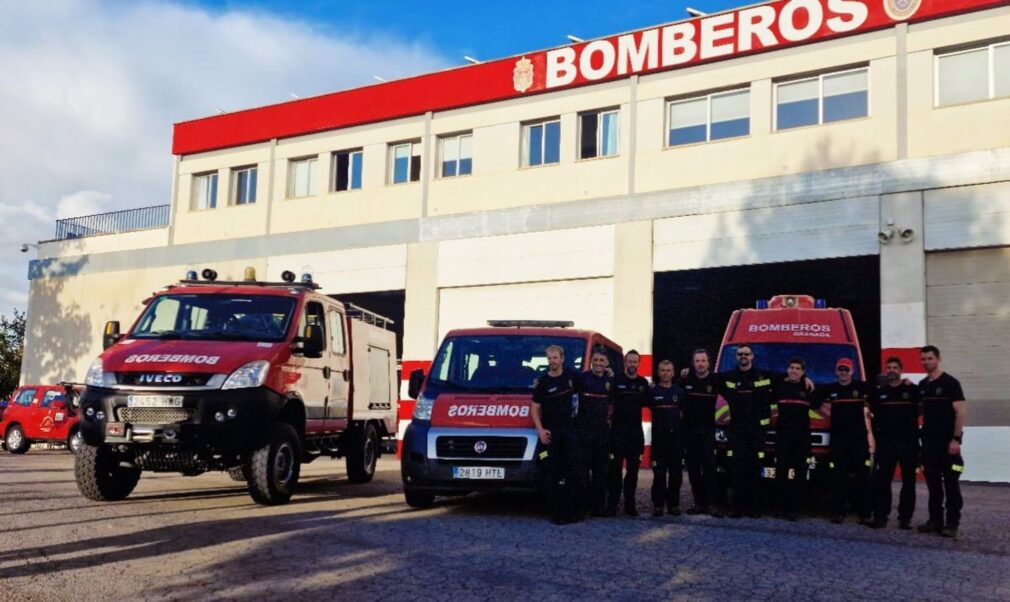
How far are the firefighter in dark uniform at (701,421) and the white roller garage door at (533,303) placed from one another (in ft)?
37.3

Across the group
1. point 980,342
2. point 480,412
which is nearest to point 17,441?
point 480,412

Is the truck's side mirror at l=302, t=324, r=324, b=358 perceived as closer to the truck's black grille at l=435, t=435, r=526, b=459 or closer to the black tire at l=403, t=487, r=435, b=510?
the black tire at l=403, t=487, r=435, b=510

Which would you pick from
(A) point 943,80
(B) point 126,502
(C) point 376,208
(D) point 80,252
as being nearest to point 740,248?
(A) point 943,80

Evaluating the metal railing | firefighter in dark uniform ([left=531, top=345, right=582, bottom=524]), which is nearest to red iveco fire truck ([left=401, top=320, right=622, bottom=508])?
firefighter in dark uniform ([left=531, top=345, right=582, bottom=524])

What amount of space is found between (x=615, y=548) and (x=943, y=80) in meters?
14.8

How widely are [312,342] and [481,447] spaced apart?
2369 mm

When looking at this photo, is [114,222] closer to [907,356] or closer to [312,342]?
[312,342]

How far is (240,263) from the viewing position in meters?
27.5

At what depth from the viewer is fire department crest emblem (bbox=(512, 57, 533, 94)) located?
2333 centimetres

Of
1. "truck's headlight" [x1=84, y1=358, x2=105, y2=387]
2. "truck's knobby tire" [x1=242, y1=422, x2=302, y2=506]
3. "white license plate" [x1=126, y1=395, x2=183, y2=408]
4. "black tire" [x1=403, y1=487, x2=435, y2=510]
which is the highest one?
"truck's headlight" [x1=84, y1=358, x2=105, y2=387]

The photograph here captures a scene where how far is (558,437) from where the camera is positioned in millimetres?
9180

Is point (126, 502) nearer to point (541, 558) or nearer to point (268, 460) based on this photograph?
point (268, 460)

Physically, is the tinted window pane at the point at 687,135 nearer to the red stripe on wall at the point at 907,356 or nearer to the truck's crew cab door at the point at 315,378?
the red stripe on wall at the point at 907,356

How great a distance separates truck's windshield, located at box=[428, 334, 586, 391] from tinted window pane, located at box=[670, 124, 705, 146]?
12068mm
